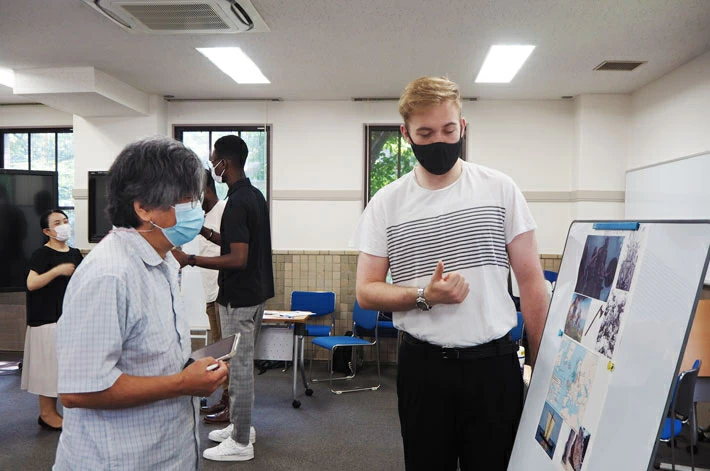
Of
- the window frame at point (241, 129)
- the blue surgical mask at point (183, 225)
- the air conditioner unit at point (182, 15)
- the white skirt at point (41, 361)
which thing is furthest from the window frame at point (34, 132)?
the blue surgical mask at point (183, 225)

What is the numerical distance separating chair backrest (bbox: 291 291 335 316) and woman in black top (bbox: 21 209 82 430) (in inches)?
94.4

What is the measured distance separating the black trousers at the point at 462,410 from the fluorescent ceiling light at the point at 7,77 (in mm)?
5605

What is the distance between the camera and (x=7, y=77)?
5441 millimetres

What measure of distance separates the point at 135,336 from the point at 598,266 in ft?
3.90

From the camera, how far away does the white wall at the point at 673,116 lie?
4441 mm

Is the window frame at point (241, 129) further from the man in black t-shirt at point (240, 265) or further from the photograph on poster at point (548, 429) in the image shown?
the photograph on poster at point (548, 429)

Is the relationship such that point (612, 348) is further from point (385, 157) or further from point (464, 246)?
point (385, 157)

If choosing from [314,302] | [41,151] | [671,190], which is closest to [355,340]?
[314,302]

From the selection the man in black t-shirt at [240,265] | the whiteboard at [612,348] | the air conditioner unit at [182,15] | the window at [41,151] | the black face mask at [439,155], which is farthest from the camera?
the window at [41,151]

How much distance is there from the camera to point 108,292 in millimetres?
1183

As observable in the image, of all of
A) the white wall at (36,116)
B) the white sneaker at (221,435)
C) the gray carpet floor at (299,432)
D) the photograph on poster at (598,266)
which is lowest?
the gray carpet floor at (299,432)

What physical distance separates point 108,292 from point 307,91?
5.00 m

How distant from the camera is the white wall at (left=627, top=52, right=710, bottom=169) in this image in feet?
14.6

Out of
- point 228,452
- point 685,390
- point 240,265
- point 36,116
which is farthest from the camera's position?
point 36,116
